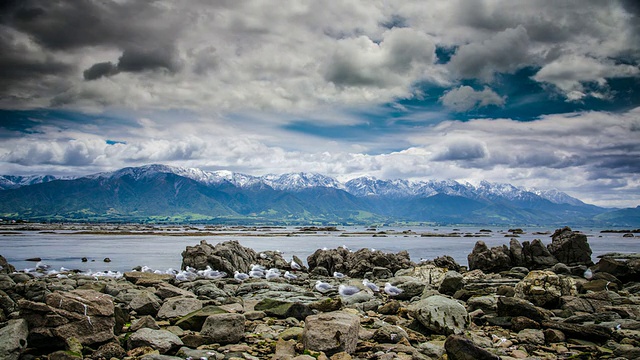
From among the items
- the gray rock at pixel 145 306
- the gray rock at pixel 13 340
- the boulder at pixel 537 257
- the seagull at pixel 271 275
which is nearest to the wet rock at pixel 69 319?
the gray rock at pixel 13 340

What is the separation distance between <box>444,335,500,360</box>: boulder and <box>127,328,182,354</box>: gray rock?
7.44m

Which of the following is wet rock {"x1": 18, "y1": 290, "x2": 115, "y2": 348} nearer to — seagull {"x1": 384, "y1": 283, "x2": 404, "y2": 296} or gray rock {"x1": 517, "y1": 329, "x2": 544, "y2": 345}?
gray rock {"x1": 517, "y1": 329, "x2": 544, "y2": 345}

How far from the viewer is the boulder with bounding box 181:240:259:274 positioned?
3924cm

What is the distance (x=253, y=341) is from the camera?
12.9 metres

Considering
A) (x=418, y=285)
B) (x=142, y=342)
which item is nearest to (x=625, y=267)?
(x=418, y=285)

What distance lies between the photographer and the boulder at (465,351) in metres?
10.6

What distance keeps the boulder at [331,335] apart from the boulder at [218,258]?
92.3 ft

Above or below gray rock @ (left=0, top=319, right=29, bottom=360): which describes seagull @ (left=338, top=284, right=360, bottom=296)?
below

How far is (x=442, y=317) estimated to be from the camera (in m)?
14.5

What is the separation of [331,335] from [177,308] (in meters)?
7.05

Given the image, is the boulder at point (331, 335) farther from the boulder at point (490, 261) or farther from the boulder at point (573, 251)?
the boulder at point (573, 251)

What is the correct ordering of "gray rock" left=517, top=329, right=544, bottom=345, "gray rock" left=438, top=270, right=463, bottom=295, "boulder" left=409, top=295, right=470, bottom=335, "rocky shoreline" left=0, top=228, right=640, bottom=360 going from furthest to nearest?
→ "gray rock" left=438, top=270, right=463, bottom=295
"boulder" left=409, top=295, right=470, bottom=335
"gray rock" left=517, top=329, right=544, bottom=345
"rocky shoreline" left=0, top=228, right=640, bottom=360

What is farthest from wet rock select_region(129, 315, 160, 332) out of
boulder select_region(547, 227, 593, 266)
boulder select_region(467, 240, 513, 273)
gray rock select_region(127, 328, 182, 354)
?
boulder select_region(547, 227, 593, 266)

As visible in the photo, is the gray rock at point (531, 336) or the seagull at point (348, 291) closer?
the gray rock at point (531, 336)
